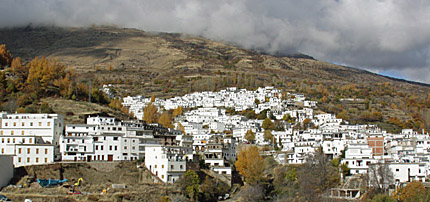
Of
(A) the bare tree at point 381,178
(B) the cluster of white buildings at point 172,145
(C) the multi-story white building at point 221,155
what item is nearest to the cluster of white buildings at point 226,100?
(B) the cluster of white buildings at point 172,145

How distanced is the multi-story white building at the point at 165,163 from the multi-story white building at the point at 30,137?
32.0ft

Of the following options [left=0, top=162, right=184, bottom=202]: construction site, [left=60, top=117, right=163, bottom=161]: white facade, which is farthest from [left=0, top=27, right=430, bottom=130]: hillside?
[left=0, top=162, right=184, bottom=202]: construction site

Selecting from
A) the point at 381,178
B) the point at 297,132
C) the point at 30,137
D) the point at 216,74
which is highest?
the point at 216,74

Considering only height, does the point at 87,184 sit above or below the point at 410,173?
below

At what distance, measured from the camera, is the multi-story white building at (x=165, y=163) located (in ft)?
162

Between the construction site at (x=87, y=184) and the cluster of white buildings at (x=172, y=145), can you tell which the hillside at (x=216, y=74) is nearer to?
the cluster of white buildings at (x=172, y=145)

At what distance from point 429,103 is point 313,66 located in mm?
77380

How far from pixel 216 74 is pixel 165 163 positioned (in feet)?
320

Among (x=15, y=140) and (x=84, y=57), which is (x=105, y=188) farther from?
(x=84, y=57)

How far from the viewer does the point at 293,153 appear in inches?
2494

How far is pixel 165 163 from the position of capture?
4938 centimetres

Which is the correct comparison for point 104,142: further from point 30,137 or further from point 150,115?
point 150,115

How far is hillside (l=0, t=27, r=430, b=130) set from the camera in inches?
4476

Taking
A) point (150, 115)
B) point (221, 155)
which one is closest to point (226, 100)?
point (150, 115)
